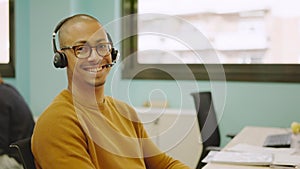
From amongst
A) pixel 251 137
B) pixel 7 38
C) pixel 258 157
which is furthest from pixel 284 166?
pixel 7 38

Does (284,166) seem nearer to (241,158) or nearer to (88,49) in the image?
(241,158)

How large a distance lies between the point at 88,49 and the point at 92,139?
27 centimetres

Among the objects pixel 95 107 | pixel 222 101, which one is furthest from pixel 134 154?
pixel 222 101

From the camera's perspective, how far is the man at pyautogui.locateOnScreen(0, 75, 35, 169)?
241 cm

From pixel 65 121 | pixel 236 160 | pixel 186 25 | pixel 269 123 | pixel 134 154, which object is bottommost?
pixel 269 123

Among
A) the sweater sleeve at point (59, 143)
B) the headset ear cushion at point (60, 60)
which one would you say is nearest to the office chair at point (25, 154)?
the sweater sleeve at point (59, 143)

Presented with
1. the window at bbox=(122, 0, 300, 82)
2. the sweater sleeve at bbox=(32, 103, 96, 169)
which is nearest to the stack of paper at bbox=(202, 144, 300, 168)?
the sweater sleeve at bbox=(32, 103, 96, 169)

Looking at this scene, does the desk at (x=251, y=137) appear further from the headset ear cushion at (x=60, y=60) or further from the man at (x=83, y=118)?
the headset ear cushion at (x=60, y=60)

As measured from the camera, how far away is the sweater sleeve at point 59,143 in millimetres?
1098

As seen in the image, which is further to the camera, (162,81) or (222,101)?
(162,81)

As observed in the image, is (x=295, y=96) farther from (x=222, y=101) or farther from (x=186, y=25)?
(x=186, y=25)

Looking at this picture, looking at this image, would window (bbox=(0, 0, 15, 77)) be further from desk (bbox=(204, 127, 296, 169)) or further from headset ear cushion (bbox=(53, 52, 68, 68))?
headset ear cushion (bbox=(53, 52, 68, 68))

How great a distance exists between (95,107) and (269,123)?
2.38 meters

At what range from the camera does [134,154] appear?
1311 mm
